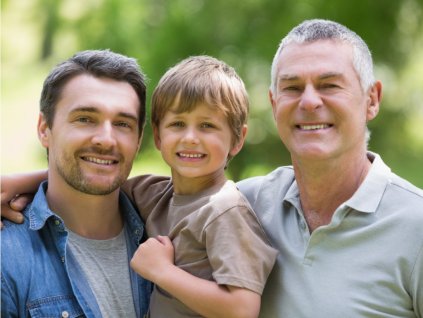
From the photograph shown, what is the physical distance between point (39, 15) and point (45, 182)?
1059 centimetres

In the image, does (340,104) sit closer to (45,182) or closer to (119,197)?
(119,197)

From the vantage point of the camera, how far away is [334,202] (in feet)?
7.88

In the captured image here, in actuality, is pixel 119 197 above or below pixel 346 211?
below

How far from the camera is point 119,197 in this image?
2.66 meters

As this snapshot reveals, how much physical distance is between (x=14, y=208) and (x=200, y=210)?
681 millimetres

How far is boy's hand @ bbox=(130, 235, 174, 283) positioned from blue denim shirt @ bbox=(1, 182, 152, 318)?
0.17 meters

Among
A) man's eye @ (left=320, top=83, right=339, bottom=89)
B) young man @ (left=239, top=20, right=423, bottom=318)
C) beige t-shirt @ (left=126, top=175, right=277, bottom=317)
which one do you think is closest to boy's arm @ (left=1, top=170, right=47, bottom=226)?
beige t-shirt @ (left=126, top=175, right=277, bottom=317)

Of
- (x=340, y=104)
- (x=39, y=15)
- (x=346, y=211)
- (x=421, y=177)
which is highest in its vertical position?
(x=340, y=104)

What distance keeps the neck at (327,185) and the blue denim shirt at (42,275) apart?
698 millimetres

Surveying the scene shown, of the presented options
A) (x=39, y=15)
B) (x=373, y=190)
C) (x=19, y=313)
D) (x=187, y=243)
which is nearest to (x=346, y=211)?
(x=373, y=190)

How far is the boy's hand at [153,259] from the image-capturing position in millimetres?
2219

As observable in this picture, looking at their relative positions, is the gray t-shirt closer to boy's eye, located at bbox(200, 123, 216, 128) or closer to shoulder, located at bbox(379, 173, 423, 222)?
boy's eye, located at bbox(200, 123, 216, 128)

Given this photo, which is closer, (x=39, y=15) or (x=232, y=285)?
(x=232, y=285)

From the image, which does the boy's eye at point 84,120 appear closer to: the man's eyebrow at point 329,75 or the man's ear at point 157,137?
the man's ear at point 157,137
